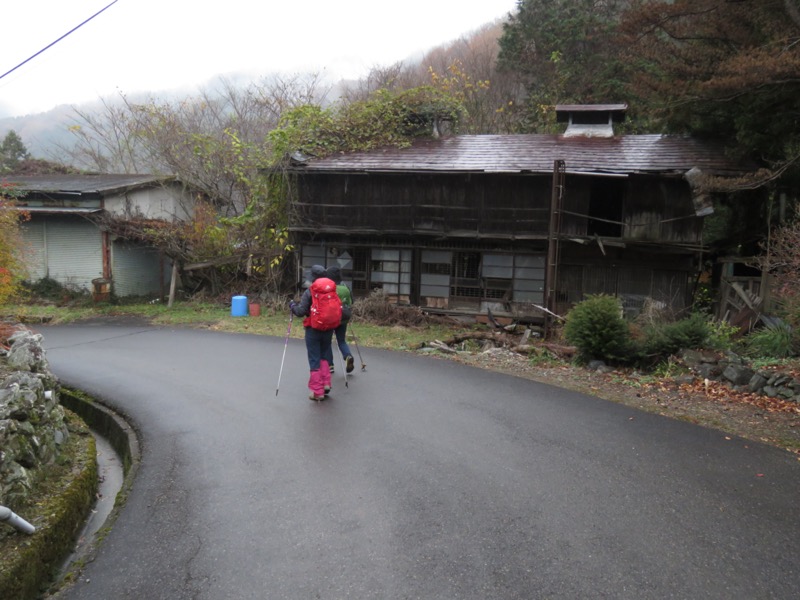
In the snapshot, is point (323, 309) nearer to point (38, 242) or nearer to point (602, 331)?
point (602, 331)

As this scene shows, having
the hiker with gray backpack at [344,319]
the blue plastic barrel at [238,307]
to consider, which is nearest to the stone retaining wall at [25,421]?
the hiker with gray backpack at [344,319]

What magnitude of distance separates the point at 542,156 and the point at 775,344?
33.5 feet

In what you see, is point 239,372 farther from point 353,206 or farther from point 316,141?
point 316,141

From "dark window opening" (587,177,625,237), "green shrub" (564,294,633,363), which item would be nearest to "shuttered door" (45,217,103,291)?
"dark window opening" (587,177,625,237)

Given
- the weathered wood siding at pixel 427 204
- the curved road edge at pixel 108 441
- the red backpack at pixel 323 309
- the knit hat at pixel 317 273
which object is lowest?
the curved road edge at pixel 108 441

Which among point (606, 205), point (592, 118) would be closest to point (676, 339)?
point (606, 205)

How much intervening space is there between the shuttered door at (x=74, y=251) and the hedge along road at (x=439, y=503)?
1425 cm

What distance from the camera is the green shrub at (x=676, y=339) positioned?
406 inches

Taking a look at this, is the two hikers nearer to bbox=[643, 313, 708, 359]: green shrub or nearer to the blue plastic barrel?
bbox=[643, 313, 708, 359]: green shrub

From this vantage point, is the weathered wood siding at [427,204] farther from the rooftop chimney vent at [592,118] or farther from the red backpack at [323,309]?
the red backpack at [323,309]

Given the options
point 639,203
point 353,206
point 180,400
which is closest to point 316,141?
point 353,206

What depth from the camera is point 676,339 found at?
10.3 metres

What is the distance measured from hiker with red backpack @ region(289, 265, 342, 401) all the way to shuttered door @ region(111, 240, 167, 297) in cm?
1472

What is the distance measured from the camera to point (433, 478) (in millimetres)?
5301
